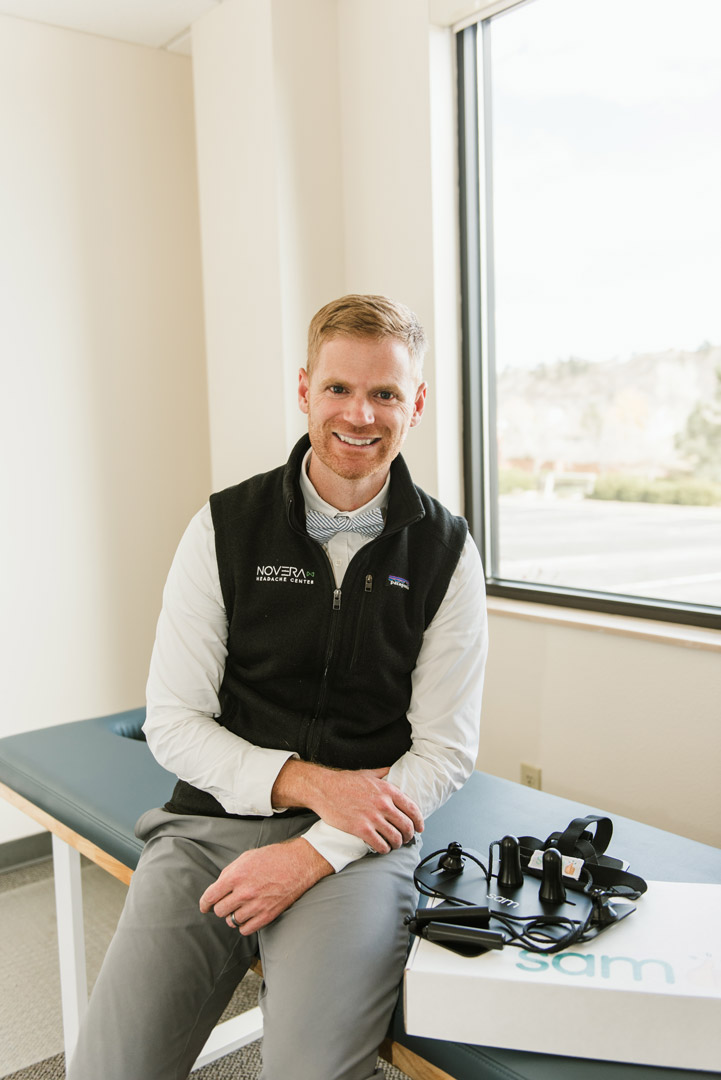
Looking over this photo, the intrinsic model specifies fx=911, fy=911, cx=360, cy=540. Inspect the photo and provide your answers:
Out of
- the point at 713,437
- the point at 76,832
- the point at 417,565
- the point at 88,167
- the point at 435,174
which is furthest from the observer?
the point at 88,167

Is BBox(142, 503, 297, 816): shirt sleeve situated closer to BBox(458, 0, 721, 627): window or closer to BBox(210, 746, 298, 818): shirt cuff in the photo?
BBox(210, 746, 298, 818): shirt cuff

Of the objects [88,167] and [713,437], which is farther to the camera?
[88,167]

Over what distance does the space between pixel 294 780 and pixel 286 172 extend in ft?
6.20

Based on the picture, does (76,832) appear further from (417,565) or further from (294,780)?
(417,565)

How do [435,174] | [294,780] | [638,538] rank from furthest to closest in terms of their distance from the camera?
[435,174], [638,538], [294,780]

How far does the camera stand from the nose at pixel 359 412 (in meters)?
1.40

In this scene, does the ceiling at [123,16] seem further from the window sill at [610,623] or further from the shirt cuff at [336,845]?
the shirt cuff at [336,845]

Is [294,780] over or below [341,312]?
below

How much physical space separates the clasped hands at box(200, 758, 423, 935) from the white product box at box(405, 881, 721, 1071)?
19cm

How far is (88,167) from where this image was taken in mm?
2826

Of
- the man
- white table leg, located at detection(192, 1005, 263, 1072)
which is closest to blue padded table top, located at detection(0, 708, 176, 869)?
the man

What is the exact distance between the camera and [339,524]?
1478 mm

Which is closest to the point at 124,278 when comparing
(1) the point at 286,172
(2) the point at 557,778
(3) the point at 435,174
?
(1) the point at 286,172

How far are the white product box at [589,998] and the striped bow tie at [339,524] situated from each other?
624mm
